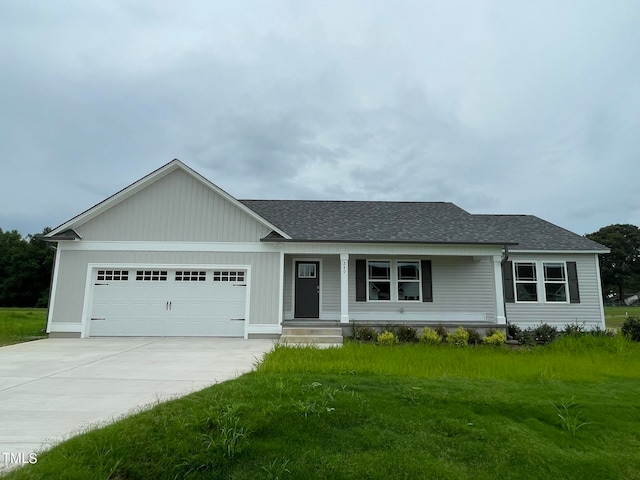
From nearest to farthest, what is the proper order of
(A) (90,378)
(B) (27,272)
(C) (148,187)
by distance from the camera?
(A) (90,378), (C) (148,187), (B) (27,272)

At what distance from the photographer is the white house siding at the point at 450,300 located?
41.7 feet

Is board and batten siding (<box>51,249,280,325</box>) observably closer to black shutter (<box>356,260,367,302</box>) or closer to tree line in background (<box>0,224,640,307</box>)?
black shutter (<box>356,260,367,302</box>)

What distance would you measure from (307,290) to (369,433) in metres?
9.45

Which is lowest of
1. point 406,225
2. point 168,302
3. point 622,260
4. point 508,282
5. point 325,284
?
point 168,302

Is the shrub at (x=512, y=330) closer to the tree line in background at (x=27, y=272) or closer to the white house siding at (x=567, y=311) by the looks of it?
the white house siding at (x=567, y=311)

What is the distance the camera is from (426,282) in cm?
1288

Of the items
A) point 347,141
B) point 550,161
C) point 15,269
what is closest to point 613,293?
point 550,161

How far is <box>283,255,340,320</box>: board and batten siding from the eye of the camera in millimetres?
12727

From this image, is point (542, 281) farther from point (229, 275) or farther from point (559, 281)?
point (229, 275)

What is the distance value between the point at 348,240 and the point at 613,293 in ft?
212

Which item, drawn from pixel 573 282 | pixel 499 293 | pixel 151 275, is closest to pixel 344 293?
pixel 499 293

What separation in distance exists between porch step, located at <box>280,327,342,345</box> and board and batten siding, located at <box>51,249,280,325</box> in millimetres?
719

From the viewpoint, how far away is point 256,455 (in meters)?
3.08

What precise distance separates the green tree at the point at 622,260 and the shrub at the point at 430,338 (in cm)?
4899
